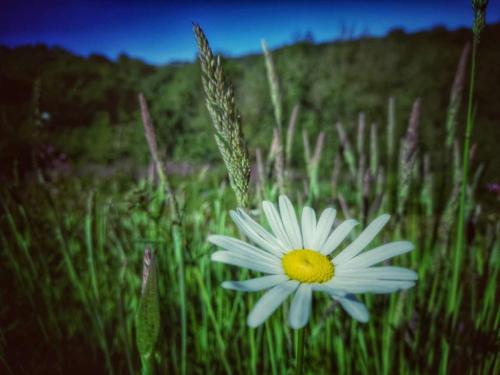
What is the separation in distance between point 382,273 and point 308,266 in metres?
0.09

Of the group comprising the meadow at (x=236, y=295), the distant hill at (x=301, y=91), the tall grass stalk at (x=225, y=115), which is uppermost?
the distant hill at (x=301, y=91)

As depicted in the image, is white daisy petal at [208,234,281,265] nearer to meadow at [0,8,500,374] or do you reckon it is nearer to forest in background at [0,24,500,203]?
meadow at [0,8,500,374]

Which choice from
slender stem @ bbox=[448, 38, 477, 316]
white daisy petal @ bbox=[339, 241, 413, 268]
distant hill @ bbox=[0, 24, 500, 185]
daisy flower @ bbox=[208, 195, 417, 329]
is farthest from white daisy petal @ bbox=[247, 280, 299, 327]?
distant hill @ bbox=[0, 24, 500, 185]

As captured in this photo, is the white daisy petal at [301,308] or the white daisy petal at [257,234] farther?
the white daisy petal at [257,234]

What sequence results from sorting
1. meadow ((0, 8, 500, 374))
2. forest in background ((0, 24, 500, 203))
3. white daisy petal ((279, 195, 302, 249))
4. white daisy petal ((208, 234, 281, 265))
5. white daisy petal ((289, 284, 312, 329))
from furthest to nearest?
forest in background ((0, 24, 500, 203)), meadow ((0, 8, 500, 374)), white daisy petal ((279, 195, 302, 249)), white daisy petal ((208, 234, 281, 265)), white daisy petal ((289, 284, 312, 329))

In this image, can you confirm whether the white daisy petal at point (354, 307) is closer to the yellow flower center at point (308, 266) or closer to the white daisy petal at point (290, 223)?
the yellow flower center at point (308, 266)

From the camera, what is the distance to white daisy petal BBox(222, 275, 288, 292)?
33 cm

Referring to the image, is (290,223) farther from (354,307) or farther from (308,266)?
(354,307)

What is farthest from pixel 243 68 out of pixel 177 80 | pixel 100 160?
pixel 100 160

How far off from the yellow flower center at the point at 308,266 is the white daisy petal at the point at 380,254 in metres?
0.03

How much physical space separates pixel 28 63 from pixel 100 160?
9.98ft

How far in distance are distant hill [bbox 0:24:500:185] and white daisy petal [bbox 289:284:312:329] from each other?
286 cm

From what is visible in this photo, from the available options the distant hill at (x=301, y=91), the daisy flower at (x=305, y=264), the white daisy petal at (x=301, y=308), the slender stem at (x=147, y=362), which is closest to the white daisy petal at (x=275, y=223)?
the daisy flower at (x=305, y=264)

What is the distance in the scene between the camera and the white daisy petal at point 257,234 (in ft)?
1.46
